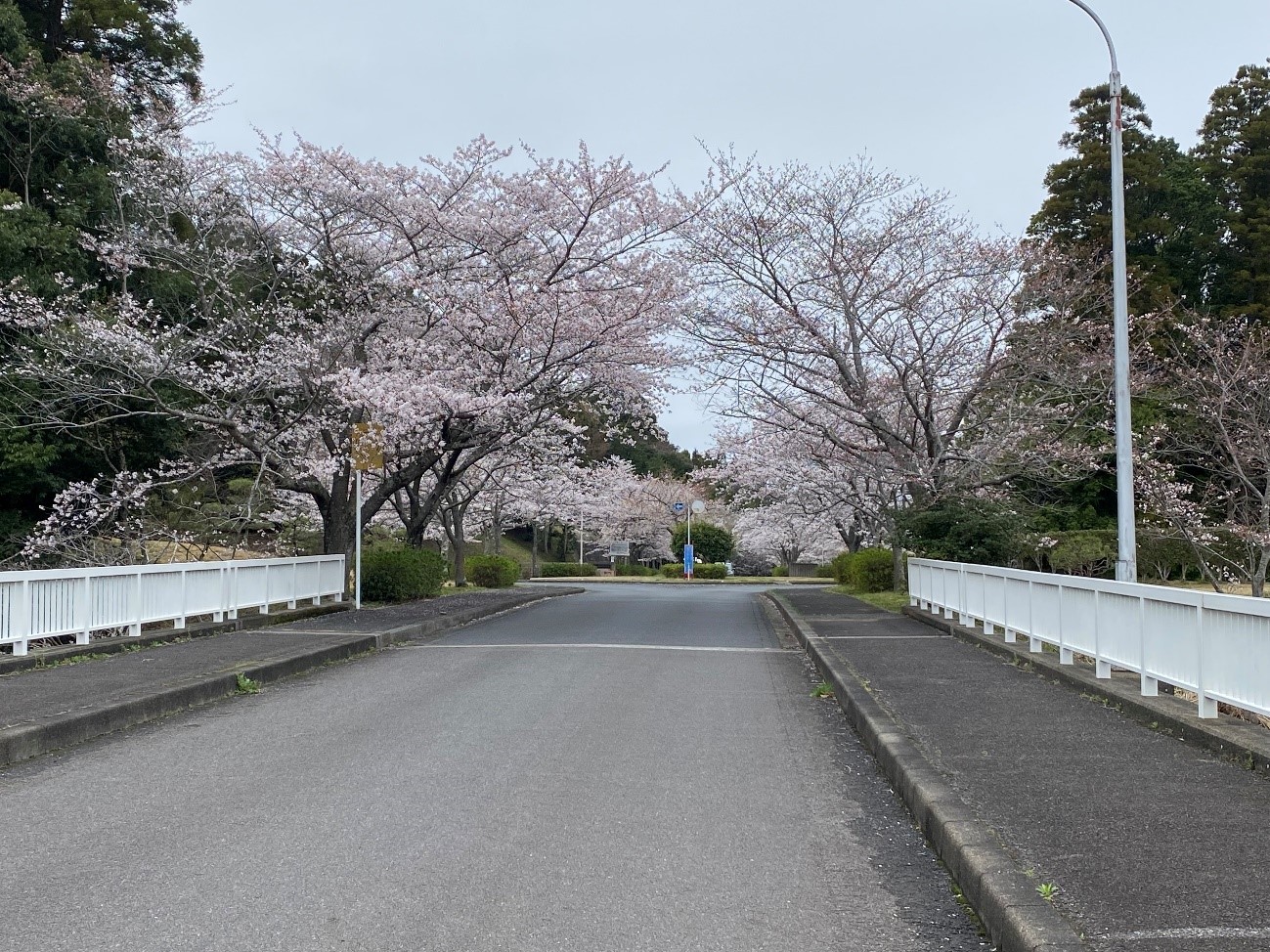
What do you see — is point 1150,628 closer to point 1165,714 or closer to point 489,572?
point 1165,714

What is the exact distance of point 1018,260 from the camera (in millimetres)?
21391

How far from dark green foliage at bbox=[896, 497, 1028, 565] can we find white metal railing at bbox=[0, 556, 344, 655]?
11.1m

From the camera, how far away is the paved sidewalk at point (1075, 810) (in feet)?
12.8

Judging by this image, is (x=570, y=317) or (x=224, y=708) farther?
(x=570, y=317)

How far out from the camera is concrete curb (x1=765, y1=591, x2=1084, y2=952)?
3.82m

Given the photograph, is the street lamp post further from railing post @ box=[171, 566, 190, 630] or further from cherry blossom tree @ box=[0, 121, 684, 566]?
railing post @ box=[171, 566, 190, 630]

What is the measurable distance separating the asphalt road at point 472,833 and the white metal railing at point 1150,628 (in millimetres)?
2378

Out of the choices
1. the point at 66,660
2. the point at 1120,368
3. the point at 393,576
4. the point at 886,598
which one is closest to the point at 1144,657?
the point at 1120,368

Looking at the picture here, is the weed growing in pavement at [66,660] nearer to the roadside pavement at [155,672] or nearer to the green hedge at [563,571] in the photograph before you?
the roadside pavement at [155,672]

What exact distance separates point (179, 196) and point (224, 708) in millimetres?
15246

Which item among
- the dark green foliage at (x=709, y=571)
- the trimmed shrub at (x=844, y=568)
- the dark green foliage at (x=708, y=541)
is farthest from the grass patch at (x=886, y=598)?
the dark green foliage at (x=708, y=541)

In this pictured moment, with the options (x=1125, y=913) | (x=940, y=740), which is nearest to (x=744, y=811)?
(x=940, y=740)

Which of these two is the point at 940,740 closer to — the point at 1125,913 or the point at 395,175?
the point at 1125,913

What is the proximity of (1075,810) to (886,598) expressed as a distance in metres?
19.9
